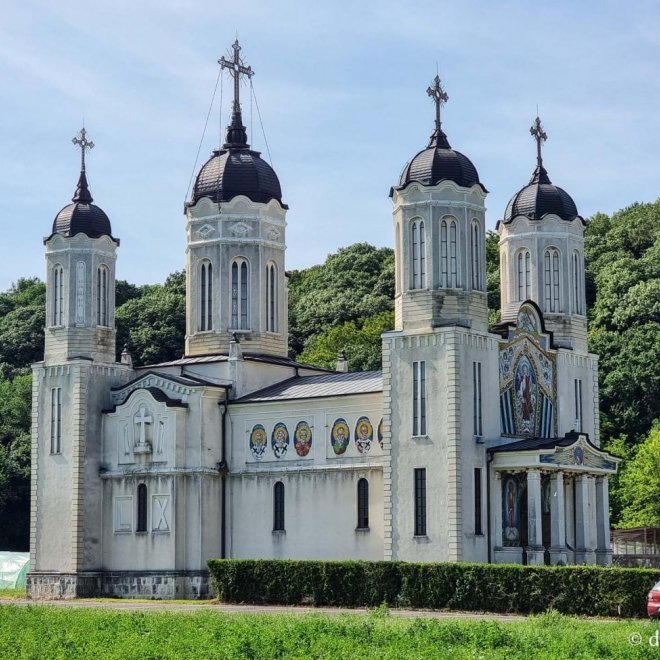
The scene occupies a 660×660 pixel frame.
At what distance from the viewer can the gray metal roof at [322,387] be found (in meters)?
53.3

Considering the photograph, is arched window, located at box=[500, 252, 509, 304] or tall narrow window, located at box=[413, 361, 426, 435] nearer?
tall narrow window, located at box=[413, 361, 426, 435]

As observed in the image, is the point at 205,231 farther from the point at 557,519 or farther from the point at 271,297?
the point at 557,519

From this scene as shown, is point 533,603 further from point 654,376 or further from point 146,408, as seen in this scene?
point 654,376

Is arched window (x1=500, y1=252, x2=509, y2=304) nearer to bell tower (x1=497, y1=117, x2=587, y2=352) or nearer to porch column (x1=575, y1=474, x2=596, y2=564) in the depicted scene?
bell tower (x1=497, y1=117, x2=587, y2=352)

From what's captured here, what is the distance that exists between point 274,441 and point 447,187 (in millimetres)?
11481

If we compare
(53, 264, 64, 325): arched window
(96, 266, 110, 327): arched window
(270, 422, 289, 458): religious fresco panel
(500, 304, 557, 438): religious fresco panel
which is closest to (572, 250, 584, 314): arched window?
(500, 304, 557, 438): religious fresco panel

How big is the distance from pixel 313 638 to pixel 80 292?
32.6 m

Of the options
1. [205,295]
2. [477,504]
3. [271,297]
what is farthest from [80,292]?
[477,504]

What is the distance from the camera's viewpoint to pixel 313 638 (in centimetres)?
2909

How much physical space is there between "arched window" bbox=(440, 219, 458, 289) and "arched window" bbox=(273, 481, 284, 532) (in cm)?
1012

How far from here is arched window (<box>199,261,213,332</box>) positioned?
195 ft

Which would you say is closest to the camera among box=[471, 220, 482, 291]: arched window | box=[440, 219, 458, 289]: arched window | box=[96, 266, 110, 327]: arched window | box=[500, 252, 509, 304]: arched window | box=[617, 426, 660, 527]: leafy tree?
box=[440, 219, 458, 289]: arched window

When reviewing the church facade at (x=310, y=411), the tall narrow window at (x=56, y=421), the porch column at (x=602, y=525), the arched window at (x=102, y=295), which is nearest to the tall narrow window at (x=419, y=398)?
the church facade at (x=310, y=411)

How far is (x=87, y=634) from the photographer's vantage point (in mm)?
30625
